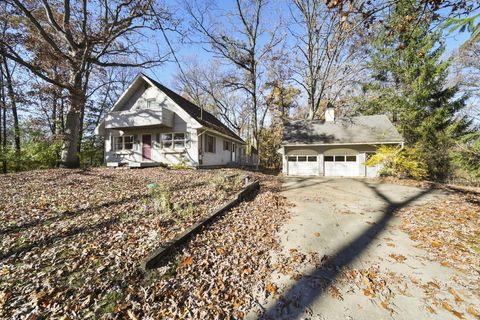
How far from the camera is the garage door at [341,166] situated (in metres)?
16.1

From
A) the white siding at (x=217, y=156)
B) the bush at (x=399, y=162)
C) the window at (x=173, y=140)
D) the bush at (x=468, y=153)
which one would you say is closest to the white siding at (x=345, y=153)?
the bush at (x=399, y=162)

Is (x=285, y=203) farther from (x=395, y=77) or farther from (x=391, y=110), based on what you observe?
(x=395, y=77)

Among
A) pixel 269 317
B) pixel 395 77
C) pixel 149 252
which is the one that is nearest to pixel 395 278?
pixel 269 317

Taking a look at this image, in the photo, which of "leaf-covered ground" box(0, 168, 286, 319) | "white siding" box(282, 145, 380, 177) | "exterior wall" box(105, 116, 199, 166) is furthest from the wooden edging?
"white siding" box(282, 145, 380, 177)

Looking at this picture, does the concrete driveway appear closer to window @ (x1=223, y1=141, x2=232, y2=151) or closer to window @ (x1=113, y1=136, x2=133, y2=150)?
window @ (x1=113, y1=136, x2=133, y2=150)

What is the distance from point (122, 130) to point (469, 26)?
17258mm

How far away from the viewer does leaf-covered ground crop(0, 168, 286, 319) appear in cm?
243

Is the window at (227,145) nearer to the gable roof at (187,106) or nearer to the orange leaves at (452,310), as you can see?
the gable roof at (187,106)

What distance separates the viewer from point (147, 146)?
15516 mm

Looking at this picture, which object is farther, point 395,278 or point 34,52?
point 34,52

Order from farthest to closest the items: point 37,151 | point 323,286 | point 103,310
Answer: point 37,151 → point 323,286 → point 103,310

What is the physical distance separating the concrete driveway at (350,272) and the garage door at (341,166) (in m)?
10.9

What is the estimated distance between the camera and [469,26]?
3611 millimetres

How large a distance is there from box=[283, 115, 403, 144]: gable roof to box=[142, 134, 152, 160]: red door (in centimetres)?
1008
